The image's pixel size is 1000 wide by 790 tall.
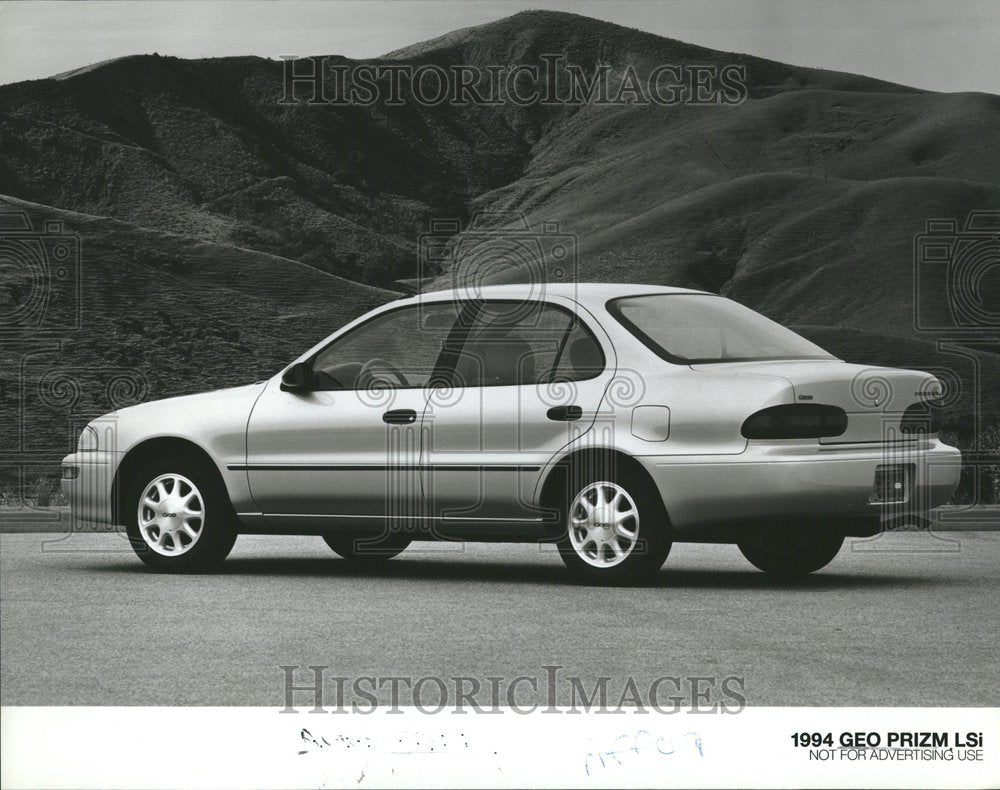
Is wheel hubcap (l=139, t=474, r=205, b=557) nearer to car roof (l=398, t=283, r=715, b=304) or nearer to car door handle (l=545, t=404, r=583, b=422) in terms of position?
car roof (l=398, t=283, r=715, b=304)

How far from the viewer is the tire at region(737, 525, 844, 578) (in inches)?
395

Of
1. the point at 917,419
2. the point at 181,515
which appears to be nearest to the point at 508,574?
the point at 181,515

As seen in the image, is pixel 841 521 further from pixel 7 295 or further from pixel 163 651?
pixel 7 295

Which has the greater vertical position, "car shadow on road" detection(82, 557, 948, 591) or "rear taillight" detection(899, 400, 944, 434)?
"rear taillight" detection(899, 400, 944, 434)

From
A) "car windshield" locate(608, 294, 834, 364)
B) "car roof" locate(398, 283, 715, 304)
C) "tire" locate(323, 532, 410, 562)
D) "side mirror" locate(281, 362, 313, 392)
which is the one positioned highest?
"car roof" locate(398, 283, 715, 304)

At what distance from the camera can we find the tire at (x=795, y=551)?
10.0 metres

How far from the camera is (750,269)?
11119 centimetres

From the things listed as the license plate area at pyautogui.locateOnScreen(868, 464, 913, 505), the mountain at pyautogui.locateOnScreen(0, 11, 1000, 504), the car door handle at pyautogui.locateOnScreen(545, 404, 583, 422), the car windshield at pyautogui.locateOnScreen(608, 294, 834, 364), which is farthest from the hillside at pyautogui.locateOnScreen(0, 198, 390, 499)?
the license plate area at pyautogui.locateOnScreen(868, 464, 913, 505)

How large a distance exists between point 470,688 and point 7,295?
49087mm

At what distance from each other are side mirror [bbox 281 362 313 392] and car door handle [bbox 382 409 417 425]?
52cm

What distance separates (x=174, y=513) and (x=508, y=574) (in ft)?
6.56

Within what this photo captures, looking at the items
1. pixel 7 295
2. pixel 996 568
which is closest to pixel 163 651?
pixel 996 568

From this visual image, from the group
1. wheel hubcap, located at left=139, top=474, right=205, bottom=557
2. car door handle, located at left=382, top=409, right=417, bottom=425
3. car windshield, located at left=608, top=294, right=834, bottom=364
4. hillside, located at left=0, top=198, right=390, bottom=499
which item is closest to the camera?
Answer: car windshield, located at left=608, top=294, right=834, bottom=364

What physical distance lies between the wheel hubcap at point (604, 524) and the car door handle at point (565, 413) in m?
0.38
